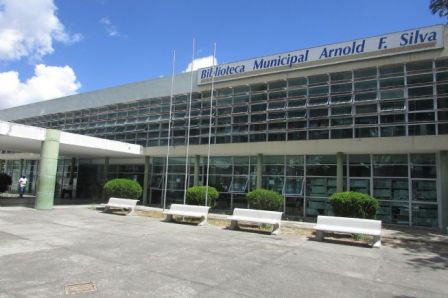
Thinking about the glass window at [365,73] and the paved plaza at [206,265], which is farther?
the glass window at [365,73]

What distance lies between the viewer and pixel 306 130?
20047 millimetres

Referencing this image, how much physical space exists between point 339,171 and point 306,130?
2.85 metres

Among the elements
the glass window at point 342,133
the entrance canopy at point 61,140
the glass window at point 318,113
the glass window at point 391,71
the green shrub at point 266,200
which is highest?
the glass window at point 391,71

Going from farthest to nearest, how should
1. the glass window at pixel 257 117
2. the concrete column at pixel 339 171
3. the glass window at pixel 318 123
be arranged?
the glass window at pixel 257 117, the glass window at pixel 318 123, the concrete column at pixel 339 171

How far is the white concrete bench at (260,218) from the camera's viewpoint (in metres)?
13.6

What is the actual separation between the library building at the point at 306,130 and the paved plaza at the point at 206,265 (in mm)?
6217

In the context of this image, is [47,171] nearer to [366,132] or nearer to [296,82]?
[296,82]

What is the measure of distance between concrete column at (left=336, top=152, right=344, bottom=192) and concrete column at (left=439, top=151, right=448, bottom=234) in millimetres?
4346

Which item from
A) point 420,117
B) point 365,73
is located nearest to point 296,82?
point 365,73

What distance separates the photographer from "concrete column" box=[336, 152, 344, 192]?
18.7m

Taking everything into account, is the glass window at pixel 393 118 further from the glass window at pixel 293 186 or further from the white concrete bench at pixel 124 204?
→ the white concrete bench at pixel 124 204

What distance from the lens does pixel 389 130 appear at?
17875 millimetres

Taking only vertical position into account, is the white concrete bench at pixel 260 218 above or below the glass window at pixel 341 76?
below

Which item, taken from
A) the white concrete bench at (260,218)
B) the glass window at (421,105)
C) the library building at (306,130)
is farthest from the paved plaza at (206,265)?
the glass window at (421,105)
